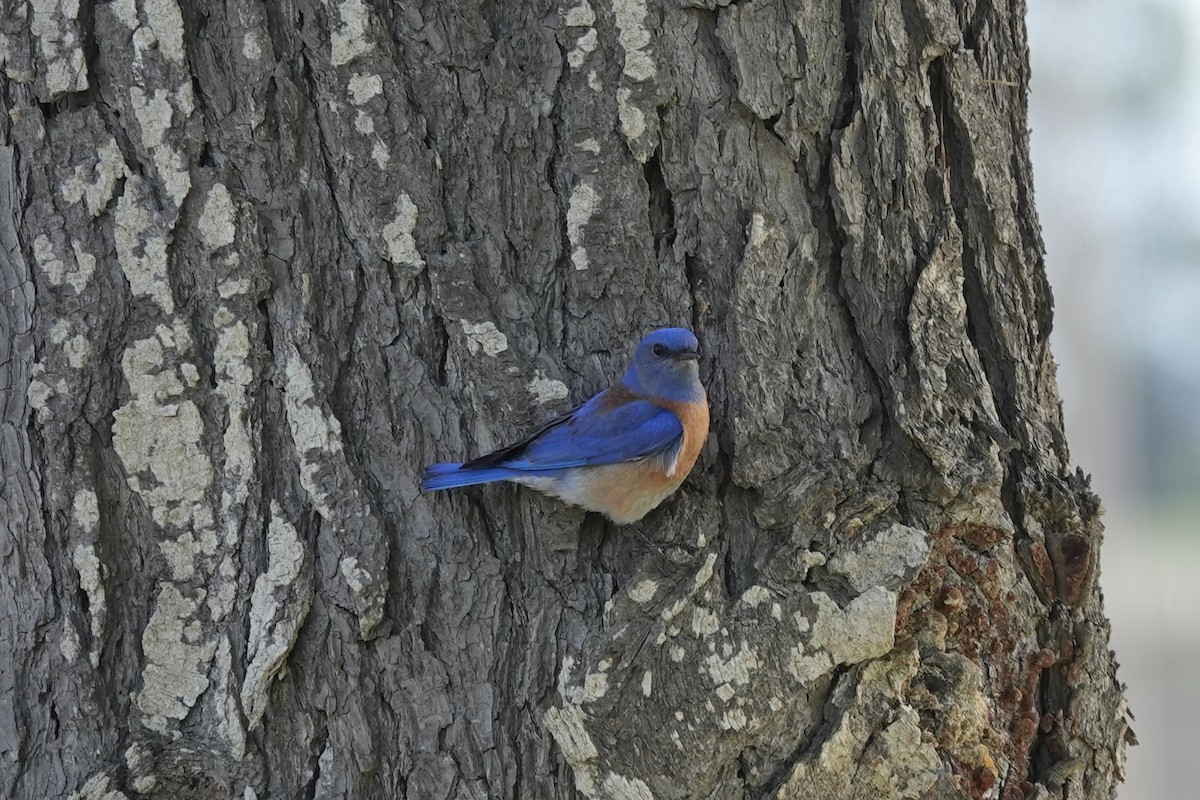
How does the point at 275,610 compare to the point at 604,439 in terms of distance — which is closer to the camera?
the point at 275,610

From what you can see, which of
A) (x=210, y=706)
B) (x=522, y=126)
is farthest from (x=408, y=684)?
(x=522, y=126)

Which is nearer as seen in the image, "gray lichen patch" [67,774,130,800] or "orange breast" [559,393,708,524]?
"gray lichen patch" [67,774,130,800]

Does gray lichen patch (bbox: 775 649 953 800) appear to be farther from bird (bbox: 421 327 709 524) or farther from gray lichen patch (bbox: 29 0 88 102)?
gray lichen patch (bbox: 29 0 88 102)

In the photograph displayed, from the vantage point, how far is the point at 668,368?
2264mm

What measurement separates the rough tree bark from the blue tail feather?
59 millimetres

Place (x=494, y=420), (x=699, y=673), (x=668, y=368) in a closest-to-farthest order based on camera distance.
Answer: (x=699, y=673)
(x=494, y=420)
(x=668, y=368)

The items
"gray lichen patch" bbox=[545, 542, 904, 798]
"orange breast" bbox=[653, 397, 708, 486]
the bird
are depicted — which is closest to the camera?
"gray lichen patch" bbox=[545, 542, 904, 798]

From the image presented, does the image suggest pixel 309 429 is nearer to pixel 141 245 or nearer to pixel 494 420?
pixel 494 420

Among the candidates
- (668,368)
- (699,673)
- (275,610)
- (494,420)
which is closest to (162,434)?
(275,610)

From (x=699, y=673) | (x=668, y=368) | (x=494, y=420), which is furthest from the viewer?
(x=668, y=368)

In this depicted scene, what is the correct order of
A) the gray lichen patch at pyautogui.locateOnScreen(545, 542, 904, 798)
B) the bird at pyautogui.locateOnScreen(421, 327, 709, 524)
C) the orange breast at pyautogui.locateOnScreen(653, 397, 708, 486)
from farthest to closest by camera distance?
the orange breast at pyautogui.locateOnScreen(653, 397, 708, 486) → the bird at pyautogui.locateOnScreen(421, 327, 709, 524) → the gray lichen patch at pyautogui.locateOnScreen(545, 542, 904, 798)

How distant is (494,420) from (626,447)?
13.2 inches

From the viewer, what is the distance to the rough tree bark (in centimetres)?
204

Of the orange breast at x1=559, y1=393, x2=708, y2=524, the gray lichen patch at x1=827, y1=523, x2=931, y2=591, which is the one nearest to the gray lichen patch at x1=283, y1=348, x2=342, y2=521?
the orange breast at x1=559, y1=393, x2=708, y2=524
